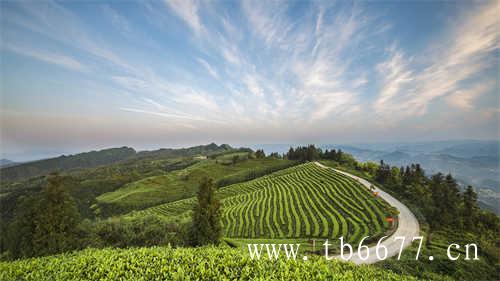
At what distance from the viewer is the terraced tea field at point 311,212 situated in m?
30.6

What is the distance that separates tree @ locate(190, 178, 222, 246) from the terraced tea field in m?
20.2

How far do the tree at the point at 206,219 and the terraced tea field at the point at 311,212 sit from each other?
20221 millimetres

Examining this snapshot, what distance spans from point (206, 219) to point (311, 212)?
2964cm

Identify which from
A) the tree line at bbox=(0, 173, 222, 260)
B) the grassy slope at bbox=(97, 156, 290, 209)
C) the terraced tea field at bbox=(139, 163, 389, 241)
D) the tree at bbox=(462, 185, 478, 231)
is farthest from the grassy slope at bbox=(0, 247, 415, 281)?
the grassy slope at bbox=(97, 156, 290, 209)

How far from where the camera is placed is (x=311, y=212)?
3859 centimetres

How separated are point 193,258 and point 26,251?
1513cm

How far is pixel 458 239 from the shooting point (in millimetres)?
25688

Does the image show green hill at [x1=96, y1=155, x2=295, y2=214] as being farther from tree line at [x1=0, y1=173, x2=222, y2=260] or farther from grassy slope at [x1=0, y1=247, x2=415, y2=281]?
grassy slope at [x1=0, y1=247, x2=415, y2=281]

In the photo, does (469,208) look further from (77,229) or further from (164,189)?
(164,189)

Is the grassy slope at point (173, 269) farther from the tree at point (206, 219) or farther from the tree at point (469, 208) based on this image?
the tree at point (469, 208)

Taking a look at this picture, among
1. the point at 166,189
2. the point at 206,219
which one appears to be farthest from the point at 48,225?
the point at 166,189

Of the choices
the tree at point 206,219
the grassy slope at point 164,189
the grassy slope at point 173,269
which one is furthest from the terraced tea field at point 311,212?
the grassy slope at point 173,269

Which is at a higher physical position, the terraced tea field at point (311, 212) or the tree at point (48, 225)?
the tree at point (48, 225)

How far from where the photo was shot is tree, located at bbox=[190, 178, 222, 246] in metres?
15.0
